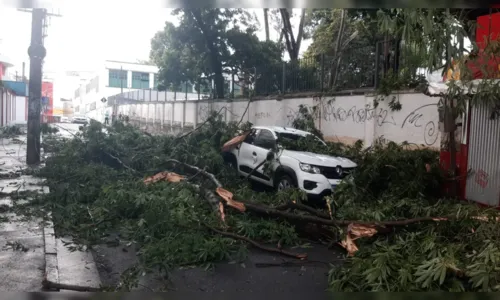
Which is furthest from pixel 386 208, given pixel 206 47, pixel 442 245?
pixel 206 47

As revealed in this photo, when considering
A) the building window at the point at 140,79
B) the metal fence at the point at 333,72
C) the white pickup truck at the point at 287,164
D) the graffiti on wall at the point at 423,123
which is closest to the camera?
the white pickup truck at the point at 287,164

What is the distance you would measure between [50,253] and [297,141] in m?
5.97

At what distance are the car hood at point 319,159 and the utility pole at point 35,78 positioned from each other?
25.5ft

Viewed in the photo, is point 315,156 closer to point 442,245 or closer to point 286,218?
point 286,218

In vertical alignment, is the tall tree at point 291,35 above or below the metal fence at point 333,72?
above

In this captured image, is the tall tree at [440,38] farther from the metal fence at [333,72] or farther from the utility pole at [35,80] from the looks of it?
the utility pole at [35,80]

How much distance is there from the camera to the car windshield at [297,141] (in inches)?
395

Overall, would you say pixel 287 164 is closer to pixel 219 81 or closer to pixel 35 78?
pixel 35 78

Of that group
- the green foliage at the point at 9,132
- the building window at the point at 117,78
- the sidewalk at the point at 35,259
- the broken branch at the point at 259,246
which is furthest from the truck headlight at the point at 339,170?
the building window at the point at 117,78

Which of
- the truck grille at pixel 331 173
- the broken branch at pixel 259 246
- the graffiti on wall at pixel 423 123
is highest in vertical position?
the graffiti on wall at pixel 423 123

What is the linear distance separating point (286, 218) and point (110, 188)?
3.31 meters

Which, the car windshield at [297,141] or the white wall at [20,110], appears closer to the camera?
the car windshield at [297,141]

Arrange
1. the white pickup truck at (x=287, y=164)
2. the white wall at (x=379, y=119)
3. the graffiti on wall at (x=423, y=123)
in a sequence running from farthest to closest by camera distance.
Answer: the white wall at (x=379, y=119)
the graffiti on wall at (x=423, y=123)
the white pickup truck at (x=287, y=164)

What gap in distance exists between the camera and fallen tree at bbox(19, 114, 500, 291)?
467 centimetres
